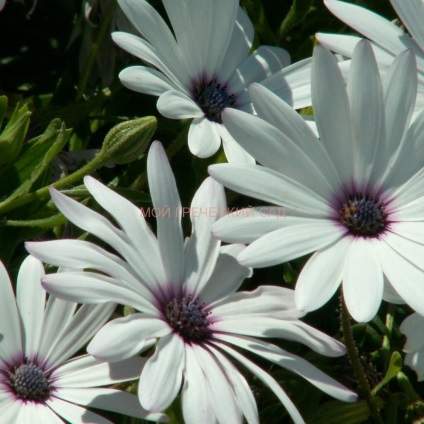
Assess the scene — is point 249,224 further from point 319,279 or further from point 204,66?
point 204,66

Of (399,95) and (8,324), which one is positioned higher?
(399,95)

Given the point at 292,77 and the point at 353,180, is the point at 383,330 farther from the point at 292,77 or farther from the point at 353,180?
the point at 292,77

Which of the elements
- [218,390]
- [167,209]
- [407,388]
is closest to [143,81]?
[167,209]

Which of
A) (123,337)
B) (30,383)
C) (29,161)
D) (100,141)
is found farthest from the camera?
(100,141)

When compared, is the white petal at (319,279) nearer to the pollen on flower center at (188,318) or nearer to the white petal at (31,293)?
the pollen on flower center at (188,318)

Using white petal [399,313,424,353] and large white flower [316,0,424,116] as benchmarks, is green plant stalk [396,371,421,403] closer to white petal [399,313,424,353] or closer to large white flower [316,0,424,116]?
white petal [399,313,424,353]

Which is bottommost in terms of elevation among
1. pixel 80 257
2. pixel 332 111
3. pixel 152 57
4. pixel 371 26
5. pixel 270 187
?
pixel 80 257

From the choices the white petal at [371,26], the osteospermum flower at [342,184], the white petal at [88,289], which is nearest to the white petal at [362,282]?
the osteospermum flower at [342,184]
